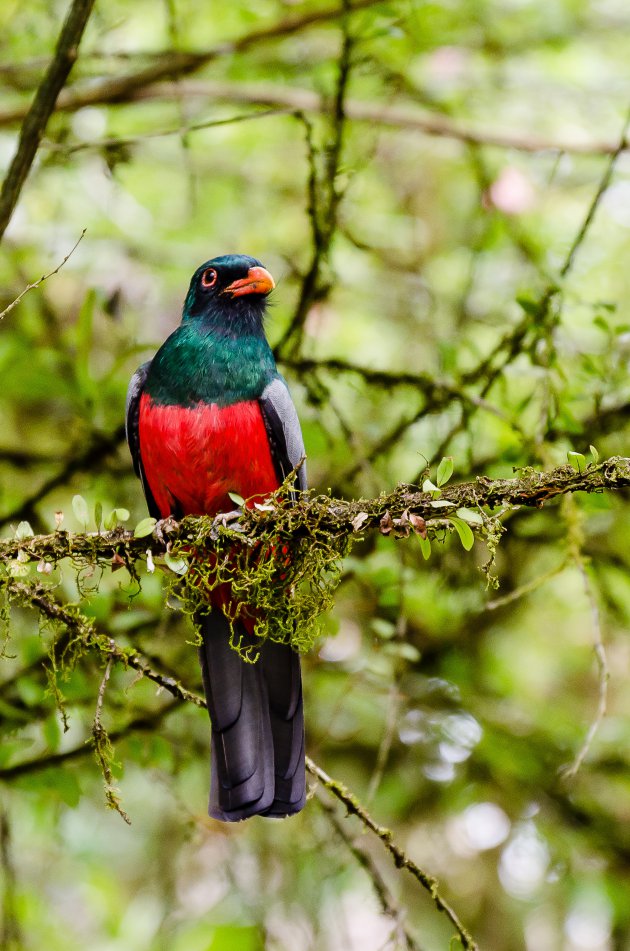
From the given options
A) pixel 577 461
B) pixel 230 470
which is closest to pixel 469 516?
pixel 577 461

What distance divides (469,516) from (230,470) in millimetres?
1382

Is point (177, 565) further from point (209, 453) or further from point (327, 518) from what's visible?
point (209, 453)

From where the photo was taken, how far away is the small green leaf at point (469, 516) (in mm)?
2385

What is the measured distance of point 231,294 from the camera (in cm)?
409

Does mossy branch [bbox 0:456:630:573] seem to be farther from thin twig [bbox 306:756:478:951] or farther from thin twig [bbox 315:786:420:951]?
thin twig [bbox 315:786:420:951]

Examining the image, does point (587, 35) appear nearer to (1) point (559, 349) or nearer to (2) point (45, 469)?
(1) point (559, 349)

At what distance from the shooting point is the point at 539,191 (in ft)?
23.1

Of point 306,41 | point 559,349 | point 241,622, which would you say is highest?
point 306,41

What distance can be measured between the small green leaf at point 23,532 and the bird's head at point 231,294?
151cm

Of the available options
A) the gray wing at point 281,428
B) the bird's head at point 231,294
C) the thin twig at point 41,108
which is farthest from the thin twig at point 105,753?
the bird's head at point 231,294

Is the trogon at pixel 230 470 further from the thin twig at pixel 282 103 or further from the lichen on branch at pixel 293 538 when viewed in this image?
the thin twig at pixel 282 103

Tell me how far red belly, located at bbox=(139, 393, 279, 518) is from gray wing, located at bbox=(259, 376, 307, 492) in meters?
0.03

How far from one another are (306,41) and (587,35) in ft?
6.24

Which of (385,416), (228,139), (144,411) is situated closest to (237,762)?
(144,411)
